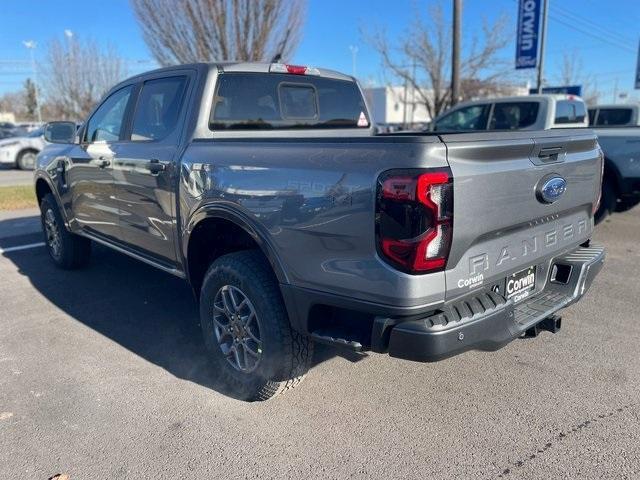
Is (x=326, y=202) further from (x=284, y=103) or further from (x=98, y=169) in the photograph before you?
(x=98, y=169)

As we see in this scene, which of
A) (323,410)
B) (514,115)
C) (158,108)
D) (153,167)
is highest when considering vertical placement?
(158,108)

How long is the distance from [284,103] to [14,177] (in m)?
15.5

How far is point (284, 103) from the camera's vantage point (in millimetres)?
4023

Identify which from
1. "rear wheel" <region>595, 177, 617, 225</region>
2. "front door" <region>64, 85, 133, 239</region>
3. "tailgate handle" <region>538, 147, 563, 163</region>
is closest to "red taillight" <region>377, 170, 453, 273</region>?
"tailgate handle" <region>538, 147, 563, 163</region>

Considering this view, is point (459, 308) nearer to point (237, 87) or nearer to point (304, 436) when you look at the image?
point (304, 436)

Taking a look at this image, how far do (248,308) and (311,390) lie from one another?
68 centimetres

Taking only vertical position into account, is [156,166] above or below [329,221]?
above

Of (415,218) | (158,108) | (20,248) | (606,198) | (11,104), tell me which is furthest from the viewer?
(11,104)

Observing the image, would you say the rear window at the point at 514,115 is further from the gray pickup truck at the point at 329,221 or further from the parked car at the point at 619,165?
the gray pickup truck at the point at 329,221

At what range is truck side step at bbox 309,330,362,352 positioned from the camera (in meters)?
2.42

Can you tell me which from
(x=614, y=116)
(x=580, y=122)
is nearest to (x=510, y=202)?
(x=580, y=122)

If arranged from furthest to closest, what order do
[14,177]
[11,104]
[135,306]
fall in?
[11,104]
[14,177]
[135,306]

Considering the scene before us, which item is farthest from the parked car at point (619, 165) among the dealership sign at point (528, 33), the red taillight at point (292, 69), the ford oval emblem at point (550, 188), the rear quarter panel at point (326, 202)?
the dealership sign at point (528, 33)

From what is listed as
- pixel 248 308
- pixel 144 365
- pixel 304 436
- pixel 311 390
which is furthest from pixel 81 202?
pixel 304 436
